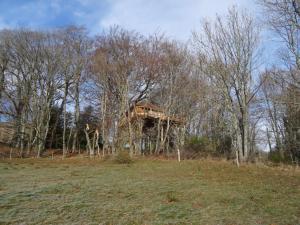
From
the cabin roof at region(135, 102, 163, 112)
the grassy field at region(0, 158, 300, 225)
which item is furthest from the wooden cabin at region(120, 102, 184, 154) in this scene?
the grassy field at region(0, 158, 300, 225)

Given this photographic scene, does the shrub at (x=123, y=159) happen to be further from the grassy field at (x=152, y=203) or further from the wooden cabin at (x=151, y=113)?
the grassy field at (x=152, y=203)

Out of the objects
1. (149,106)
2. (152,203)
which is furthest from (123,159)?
(152,203)

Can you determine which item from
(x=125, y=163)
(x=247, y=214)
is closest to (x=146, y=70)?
(x=125, y=163)

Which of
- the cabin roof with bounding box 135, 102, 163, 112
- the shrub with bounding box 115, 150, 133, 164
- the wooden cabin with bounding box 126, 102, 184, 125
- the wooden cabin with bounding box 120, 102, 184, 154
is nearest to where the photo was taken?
the shrub with bounding box 115, 150, 133, 164

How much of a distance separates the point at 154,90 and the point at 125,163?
10579 mm

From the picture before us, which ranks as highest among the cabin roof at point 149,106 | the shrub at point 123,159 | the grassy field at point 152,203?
the cabin roof at point 149,106

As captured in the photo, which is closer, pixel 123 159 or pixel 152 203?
pixel 152 203

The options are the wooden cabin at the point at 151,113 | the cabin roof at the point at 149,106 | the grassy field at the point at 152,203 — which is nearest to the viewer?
the grassy field at the point at 152,203

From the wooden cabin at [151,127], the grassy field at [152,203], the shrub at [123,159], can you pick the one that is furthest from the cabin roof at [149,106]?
the grassy field at [152,203]

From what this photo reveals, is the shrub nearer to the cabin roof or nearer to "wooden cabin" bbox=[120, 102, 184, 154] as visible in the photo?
"wooden cabin" bbox=[120, 102, 184, 154]

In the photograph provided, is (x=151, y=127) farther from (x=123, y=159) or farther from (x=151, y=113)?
(x=123, y=159)

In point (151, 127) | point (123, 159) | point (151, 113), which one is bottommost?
point (123, 159)

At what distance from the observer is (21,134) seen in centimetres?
2750

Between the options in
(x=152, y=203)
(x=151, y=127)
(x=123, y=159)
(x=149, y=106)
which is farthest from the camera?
(x=151, y=127)
